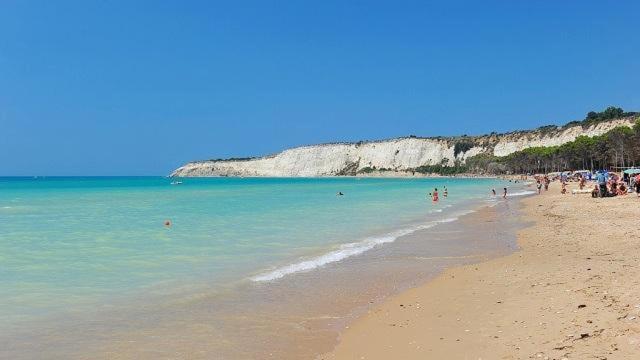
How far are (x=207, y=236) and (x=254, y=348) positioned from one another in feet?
39.8

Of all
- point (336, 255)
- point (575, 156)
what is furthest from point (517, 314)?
point (575, 156)

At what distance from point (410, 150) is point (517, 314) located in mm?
162719

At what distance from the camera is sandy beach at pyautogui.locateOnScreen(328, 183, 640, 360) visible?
17.5ft

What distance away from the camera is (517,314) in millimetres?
6758

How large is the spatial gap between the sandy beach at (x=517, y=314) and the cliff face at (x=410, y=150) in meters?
113

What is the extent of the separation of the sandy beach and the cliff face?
113484 millimetres

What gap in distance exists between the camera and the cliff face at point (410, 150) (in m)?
135

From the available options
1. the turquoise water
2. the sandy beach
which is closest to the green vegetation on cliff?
the turquoise water

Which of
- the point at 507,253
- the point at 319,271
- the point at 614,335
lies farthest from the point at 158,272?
the point at 614,335

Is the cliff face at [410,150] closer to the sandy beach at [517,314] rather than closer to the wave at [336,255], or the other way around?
the wave at [336,255]

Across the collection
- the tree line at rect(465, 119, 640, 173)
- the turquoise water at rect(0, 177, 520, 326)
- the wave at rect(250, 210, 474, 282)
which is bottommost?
the wave at rect(250, 210, 474, 282)

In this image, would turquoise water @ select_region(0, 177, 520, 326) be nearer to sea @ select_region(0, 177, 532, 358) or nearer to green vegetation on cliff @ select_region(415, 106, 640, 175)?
sea @ select_region(0, 177, 532, 358)

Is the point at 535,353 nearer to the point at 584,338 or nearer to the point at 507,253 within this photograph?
the point at 584,338

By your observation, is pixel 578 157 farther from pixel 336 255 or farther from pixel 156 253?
pixel 156 253
